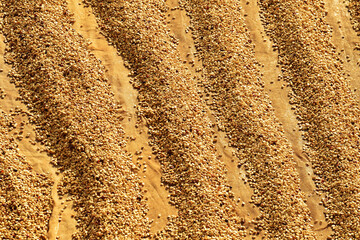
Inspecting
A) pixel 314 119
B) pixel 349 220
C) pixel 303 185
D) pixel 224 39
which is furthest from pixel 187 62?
pixel 349 220

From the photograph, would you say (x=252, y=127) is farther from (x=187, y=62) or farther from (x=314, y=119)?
(x=187, y=62)

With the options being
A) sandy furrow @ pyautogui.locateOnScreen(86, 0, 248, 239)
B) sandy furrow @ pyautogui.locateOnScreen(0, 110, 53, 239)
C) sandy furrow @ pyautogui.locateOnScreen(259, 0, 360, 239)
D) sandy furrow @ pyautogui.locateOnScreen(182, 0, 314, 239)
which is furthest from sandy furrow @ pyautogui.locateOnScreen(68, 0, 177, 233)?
sandy furrow @ pyautogui.locateOnScreen(259, 0, 360, 239)

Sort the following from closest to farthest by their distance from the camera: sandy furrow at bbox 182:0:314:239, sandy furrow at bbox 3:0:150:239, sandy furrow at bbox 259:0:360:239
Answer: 1. sandy furrow at bbox 3:0:150:239
2. sandy furrow at bbox 182:0:314:239
3. sandy furrow at bbox 259:0:360:239

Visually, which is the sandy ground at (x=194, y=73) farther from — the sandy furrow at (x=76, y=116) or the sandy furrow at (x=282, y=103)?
the sandy furrow at (x=76, y=116)

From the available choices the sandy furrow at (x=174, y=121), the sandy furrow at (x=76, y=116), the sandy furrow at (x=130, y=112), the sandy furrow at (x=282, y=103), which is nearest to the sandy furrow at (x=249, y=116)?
the sandy furrow at (x=282, y=103)

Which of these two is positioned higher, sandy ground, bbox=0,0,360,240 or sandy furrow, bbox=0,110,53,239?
sandy ground, bbox=0,0,360,240

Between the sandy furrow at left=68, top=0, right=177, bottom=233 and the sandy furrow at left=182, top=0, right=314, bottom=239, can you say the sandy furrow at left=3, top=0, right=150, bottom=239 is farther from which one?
the sandy furrow at left=182, top=0, right=314, bottom=239
